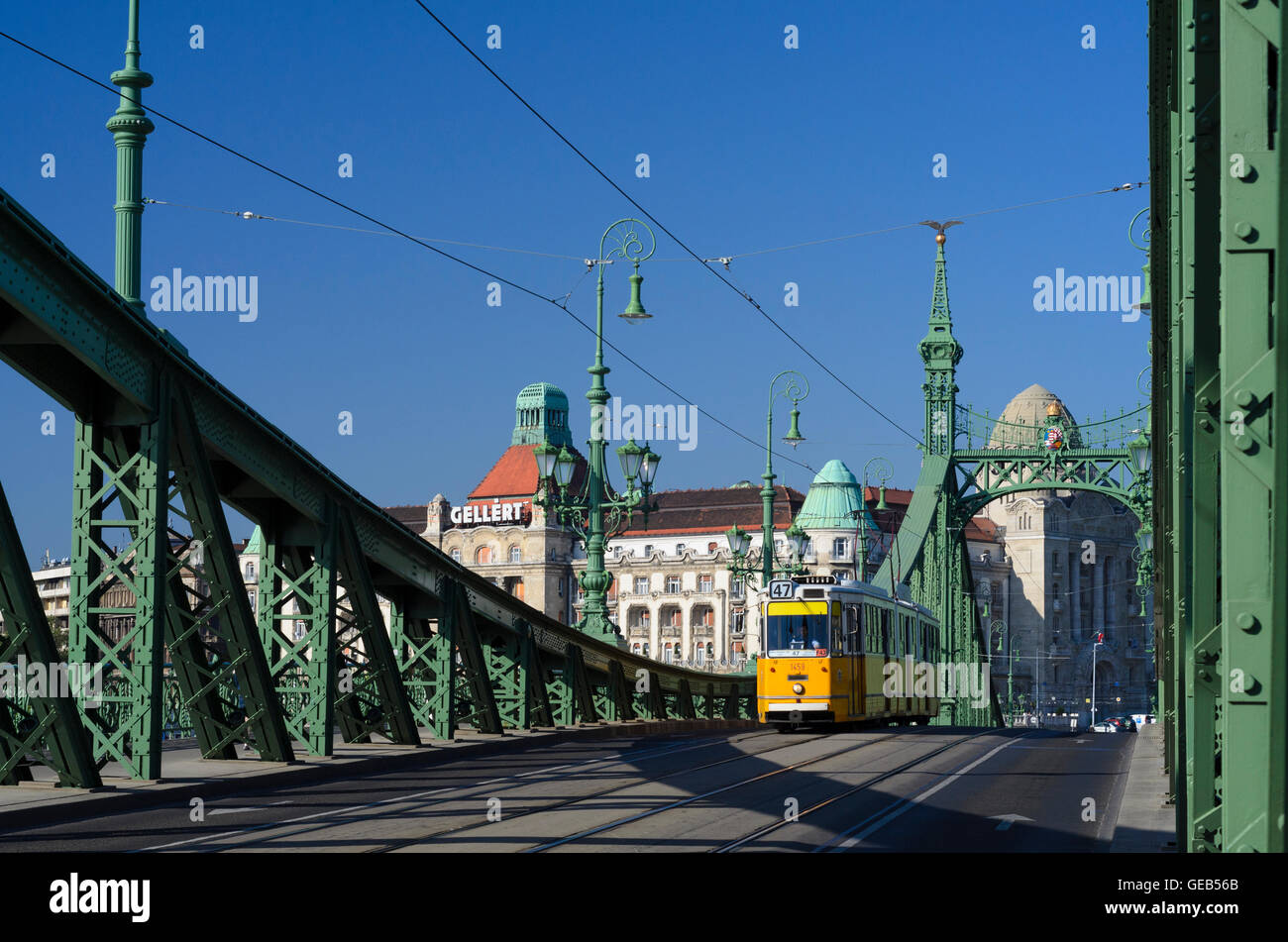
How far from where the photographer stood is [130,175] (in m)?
17.4

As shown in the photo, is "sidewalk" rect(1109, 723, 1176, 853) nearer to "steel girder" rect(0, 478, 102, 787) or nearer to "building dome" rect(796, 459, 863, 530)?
"steel girder" rect(0, 478, 102, 787)

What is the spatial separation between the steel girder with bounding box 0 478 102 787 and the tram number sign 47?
20352mm

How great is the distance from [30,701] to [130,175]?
18.6ft

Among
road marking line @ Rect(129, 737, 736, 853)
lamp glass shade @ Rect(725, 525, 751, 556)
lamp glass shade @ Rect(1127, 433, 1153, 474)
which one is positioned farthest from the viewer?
lamp glass shade @ Rect(1127, 433, 1153, 474)

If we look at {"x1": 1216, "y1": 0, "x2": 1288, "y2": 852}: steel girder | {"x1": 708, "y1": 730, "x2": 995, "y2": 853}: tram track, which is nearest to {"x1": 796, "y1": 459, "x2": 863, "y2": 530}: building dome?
{"x1": 708, "y1": 730, "x2": 995, "y2": 853}: tram track

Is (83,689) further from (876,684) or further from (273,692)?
(876,684)

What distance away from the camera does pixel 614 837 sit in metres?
14.4

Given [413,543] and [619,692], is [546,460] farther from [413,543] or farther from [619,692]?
[413,543]

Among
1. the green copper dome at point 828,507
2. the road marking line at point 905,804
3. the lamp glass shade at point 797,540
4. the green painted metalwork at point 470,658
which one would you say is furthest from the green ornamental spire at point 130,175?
the green copper dome at point 828,507

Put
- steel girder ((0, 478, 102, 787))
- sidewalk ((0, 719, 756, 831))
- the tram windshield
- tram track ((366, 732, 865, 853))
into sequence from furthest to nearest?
the tram windshield, steel girder ((0, 478, 102, 787)), sidewalk ((0, 719, 756, 831)), tram track ((366, 732, 865, 853))

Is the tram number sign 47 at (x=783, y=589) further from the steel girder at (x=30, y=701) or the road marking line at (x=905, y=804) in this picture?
the steel girder at (x=30, y=701)

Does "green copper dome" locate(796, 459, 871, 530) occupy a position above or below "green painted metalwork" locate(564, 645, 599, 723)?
above

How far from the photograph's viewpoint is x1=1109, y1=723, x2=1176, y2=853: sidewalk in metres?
14.0
